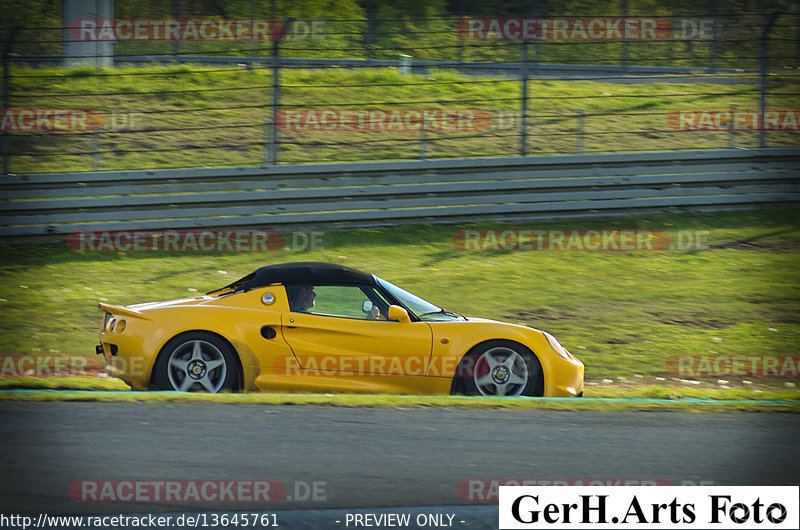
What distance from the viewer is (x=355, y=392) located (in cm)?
676

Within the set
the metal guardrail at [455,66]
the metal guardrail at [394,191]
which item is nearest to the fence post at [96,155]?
the metal guardrail at [394,191]

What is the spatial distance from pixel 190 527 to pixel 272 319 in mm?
3159

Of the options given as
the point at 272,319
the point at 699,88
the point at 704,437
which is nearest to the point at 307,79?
the point at 699,88

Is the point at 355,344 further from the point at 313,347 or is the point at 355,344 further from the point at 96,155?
the point at 96,155

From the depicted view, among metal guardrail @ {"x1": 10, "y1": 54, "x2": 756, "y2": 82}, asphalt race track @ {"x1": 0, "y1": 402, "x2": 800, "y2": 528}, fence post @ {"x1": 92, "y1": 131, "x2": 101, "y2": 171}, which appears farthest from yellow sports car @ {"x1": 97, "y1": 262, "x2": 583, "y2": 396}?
metal guardrail @ {"x1": 10, "y1": 54, "x2": 756, "y2": 82}

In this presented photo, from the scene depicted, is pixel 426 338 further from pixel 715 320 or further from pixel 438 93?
pixel 438 93

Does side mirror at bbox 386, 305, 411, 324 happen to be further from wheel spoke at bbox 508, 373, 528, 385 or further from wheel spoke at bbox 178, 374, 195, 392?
wheel spoke at bbox 178, 374, 195, 392

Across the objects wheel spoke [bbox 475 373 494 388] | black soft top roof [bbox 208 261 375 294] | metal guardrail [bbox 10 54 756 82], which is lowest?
wheel spoke [bbox 475 373 494 388]

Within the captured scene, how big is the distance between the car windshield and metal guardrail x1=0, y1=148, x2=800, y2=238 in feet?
15.0

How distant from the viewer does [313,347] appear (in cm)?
682

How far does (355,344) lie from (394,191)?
211 inches

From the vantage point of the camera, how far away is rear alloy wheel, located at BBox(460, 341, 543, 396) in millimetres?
6895

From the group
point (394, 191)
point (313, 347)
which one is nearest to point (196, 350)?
point (313, 347)

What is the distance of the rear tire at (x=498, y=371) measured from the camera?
22.6 feet
